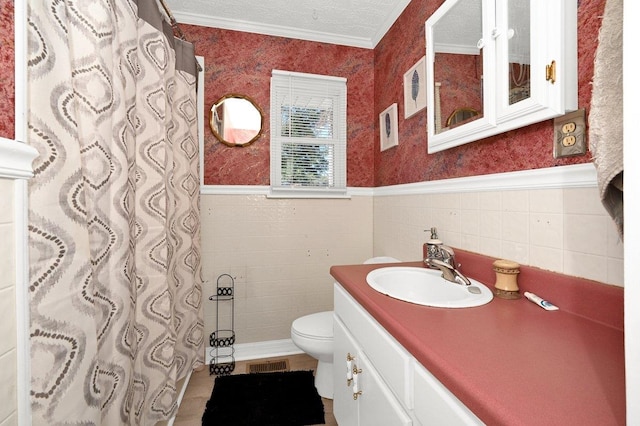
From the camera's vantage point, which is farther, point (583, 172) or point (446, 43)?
point (446, 43)

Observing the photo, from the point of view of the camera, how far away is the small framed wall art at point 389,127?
78.1 inches

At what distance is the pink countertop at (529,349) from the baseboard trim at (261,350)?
1474 mm

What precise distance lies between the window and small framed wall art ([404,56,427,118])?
62 centimetres

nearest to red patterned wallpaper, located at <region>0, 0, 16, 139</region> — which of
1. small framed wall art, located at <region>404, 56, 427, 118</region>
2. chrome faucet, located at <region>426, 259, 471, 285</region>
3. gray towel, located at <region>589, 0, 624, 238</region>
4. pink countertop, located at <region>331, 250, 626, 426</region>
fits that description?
pink countertop, located at <region>331, 250, 626, 426</region>

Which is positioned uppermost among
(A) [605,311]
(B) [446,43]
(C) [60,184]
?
(B) [446,43]

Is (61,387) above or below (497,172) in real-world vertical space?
below

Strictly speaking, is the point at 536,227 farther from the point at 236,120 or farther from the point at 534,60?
the point at 236,120

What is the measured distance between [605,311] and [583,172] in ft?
1.27

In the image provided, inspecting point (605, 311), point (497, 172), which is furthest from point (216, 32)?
point (605, 311)

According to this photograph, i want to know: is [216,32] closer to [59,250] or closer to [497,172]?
[59,250]

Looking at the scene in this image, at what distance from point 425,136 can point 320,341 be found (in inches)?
51.5

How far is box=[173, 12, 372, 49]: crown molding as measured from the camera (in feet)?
6.70

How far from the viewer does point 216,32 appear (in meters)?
2.10

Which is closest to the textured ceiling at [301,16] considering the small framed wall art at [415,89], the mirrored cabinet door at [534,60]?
the small framed wall art at [415,89]
